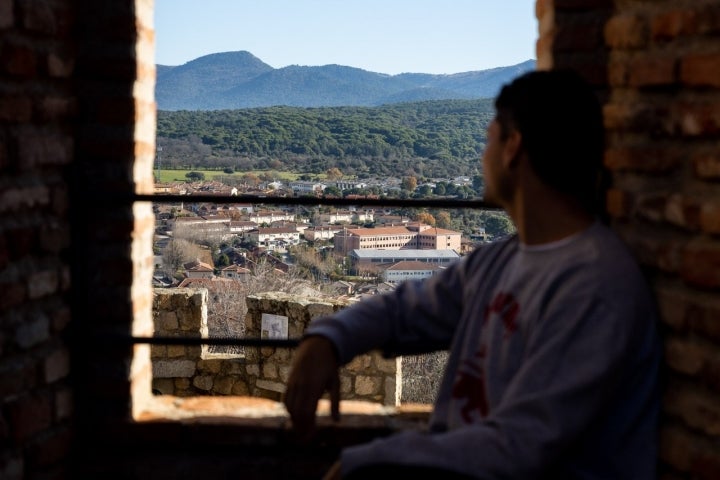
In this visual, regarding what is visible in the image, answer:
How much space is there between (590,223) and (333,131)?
10.0 metres

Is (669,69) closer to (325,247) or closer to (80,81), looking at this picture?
(80,81)

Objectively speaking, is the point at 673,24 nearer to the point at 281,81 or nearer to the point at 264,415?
the point at 264,415

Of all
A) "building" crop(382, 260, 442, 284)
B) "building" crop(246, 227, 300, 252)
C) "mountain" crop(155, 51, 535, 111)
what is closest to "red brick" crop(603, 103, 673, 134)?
"building" crop(382, 260, 442, 284)

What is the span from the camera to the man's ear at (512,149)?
4.90ft

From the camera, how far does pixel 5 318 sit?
6.89 ft

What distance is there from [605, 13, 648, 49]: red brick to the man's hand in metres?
0.83

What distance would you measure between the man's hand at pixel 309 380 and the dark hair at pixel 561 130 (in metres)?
0.53

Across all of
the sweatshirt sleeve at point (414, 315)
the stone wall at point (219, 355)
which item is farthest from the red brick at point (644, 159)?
the stone wall at point (219, 355)

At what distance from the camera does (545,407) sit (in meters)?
1.27

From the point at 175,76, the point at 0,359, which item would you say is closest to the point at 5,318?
the point at 0,359

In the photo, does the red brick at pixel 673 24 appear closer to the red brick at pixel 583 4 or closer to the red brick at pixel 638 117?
→ the red brick at pixel 638 117

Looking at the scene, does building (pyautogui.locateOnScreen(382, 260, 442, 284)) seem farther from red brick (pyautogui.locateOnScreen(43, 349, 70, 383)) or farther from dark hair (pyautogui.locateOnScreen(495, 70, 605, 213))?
dark hair (pyautogui.locateOnScreen(495, 70, 605, 213))

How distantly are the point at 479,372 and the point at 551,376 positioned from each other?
0.28 m

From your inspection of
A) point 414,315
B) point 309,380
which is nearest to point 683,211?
point 414,315
